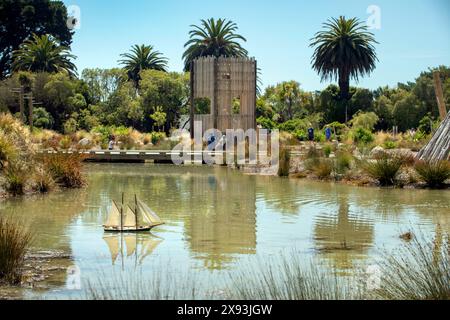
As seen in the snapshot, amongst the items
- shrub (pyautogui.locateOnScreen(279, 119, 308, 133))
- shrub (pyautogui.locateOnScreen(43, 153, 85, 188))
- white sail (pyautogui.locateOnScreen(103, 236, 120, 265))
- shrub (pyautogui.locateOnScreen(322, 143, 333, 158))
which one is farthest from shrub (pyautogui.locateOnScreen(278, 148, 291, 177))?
shrub (pyautogui.locateOnScreen(279, 119, 308, 133))

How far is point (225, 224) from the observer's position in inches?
519

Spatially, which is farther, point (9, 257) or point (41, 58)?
point (41, 58)

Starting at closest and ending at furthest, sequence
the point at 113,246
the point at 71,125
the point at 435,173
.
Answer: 1. the point at 113,246
2. the point at 435,173
3. the point at 71,125

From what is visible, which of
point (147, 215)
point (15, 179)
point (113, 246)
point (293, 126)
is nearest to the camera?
point (113, 246)

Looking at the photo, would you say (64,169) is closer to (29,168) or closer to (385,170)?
(29,168)

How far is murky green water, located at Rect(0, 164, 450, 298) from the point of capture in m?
9.53

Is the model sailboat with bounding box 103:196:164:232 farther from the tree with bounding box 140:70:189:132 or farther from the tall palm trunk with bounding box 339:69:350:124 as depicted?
the tall palm trunk with bounding box 339:69:350:124

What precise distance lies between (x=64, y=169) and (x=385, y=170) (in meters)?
8.11

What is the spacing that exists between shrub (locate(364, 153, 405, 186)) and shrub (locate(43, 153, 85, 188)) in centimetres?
747

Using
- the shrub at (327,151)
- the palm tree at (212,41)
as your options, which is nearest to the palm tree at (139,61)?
the palm tree at (212,41)

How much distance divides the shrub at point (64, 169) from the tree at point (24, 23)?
4567 centimetres

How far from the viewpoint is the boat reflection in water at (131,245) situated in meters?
9.83

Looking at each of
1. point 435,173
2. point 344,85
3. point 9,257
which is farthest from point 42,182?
point 344,85

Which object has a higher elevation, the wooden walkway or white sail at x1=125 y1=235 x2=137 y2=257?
the wooden walkway
